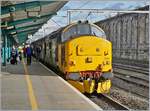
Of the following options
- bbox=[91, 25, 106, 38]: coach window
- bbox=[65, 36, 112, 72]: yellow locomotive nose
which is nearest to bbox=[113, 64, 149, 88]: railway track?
bbox=[91, 25, 106, 38]: coach window

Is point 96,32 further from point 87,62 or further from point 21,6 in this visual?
point 21,6

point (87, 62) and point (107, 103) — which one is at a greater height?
point (87, 62)

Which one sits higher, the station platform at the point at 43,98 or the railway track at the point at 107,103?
the station platform at the point at 43,98

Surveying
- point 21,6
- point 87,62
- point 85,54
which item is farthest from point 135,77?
point 85,54

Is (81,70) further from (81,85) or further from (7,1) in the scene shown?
(7,1)

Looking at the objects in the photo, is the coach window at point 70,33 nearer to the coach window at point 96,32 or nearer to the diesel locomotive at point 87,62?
the diesel locomotive at point 87,62

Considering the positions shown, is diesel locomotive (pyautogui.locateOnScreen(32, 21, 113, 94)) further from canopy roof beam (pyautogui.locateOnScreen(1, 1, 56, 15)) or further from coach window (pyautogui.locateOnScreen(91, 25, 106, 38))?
canopy roof beam (pyautogui.locateOnScreen(1, 1, 56, 15))

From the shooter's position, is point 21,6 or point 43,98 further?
point 21,6

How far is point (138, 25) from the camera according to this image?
5925 cm

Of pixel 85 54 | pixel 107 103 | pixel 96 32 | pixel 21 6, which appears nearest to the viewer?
pixel 107 103

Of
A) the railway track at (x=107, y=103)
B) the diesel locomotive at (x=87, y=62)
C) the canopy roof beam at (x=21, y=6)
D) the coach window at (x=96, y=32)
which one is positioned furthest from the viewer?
the canopy roof beam at (x=21, y=6)

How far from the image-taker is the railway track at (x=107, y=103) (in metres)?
16.0

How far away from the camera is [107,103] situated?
17.7 m

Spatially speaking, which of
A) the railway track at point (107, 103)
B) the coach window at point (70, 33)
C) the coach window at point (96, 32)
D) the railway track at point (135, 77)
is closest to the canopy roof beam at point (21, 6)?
the coach window at point (70, 33)
